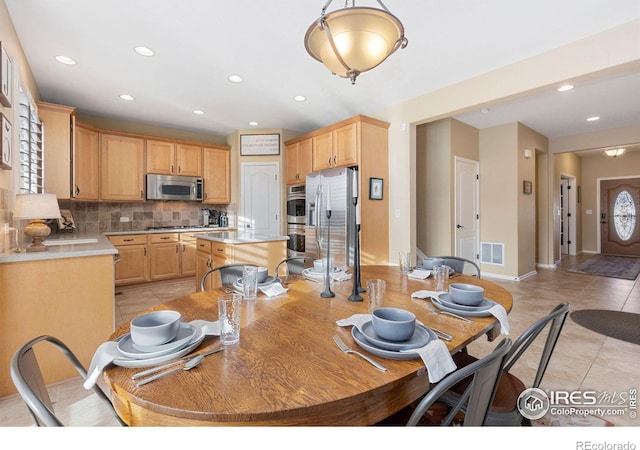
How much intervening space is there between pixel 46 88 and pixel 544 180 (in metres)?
7.89

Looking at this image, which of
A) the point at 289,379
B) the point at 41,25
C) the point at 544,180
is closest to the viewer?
the point at 289,379

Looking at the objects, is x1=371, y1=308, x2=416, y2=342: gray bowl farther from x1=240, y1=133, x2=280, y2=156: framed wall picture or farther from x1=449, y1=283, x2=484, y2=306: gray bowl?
x1=240, y1=133, x2=280, y2=156: framed wall picture

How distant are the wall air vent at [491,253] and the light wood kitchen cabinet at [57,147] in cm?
600

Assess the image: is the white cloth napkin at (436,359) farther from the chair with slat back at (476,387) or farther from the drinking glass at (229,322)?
the drinking glass at (229,322)

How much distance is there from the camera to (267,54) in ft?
8.71

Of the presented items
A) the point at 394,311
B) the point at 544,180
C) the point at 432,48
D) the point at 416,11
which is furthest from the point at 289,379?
the point at 544,180

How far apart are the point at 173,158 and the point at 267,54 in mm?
2947

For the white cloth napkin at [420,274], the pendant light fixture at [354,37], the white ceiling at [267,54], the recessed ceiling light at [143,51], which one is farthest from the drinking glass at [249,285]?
the recessed ceiling light at [143,51]

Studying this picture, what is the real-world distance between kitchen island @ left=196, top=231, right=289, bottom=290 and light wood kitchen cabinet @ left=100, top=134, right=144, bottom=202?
192 cm

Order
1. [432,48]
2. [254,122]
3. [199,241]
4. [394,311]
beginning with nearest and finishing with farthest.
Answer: [394,311] → [432,48] → [199,241] → [254,122]

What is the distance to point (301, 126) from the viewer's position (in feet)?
16.1

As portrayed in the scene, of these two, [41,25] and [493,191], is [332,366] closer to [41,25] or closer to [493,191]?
[41,25]

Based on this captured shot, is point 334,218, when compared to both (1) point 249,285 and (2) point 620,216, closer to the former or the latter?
(1) point 249,285

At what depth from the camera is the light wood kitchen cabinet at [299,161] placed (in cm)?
446
